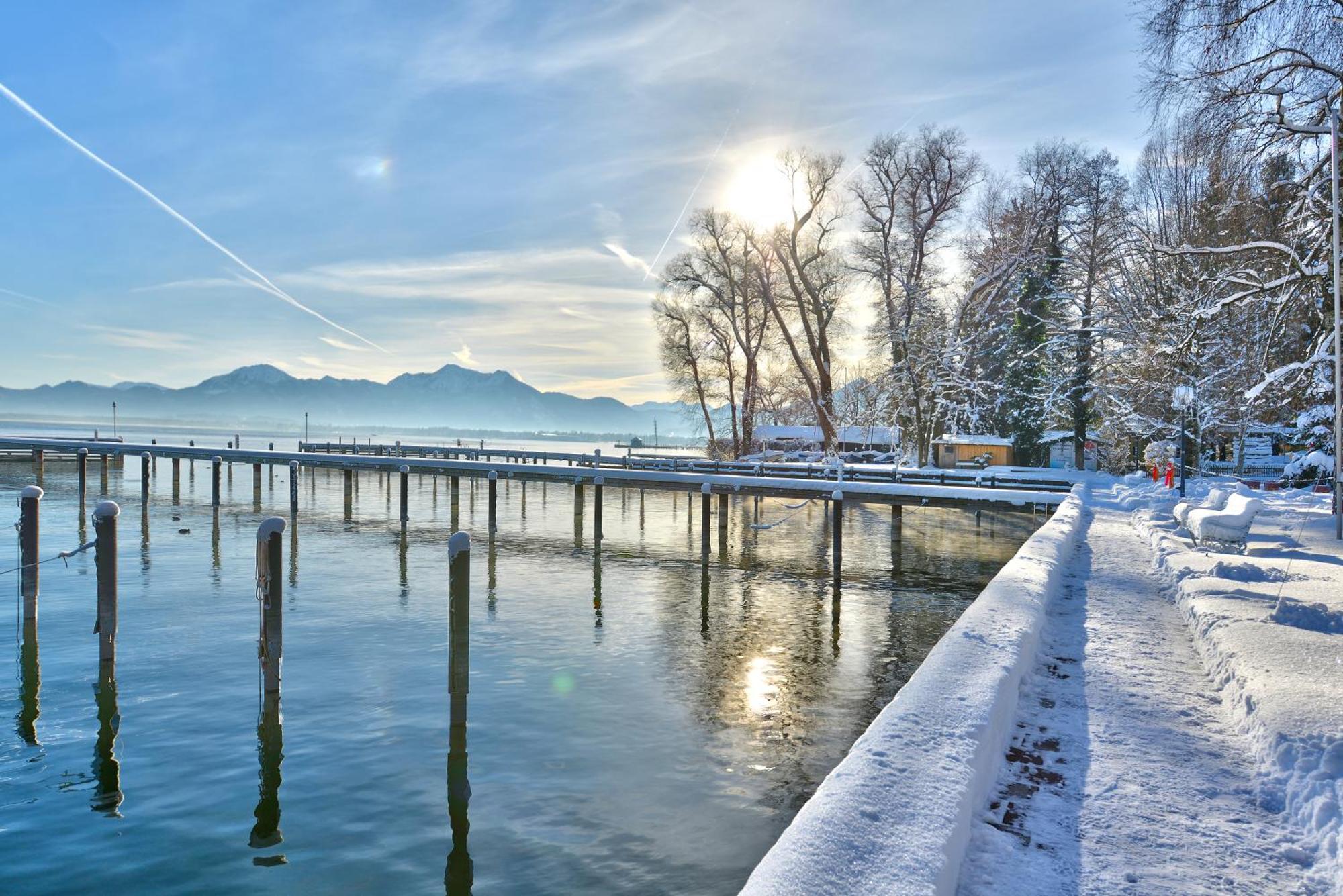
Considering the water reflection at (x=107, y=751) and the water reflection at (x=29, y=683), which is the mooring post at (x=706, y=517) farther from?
the water reflection at (x=29, y=683)

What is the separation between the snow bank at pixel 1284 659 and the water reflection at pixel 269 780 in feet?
22.9

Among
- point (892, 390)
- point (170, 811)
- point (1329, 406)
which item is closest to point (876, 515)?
point (892, 390)

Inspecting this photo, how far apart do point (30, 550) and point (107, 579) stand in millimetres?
2976

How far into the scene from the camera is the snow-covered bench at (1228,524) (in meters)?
11.4

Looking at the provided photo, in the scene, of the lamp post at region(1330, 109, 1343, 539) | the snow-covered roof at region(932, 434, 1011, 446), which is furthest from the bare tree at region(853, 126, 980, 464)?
the lamp post at region(1330, 109, 1343, 539)

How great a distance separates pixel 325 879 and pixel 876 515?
3324 cm

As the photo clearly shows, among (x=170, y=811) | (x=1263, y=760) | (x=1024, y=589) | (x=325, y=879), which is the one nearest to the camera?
(x=1263, y=760)

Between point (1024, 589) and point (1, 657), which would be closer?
point (1024, 589)

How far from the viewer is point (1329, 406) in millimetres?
24359

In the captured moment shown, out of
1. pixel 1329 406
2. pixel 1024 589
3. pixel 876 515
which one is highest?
pixel 1329 406

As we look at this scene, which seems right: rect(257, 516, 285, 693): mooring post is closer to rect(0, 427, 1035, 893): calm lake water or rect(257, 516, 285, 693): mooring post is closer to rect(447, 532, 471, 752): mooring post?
rect(0, 427, 1035, 893): calm lake water

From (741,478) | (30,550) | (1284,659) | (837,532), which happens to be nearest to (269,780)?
(30,550)

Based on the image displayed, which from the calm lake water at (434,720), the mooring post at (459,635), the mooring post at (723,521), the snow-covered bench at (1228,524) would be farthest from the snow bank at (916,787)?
the mooring post at (723,521)

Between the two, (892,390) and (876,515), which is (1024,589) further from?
(892,390)
